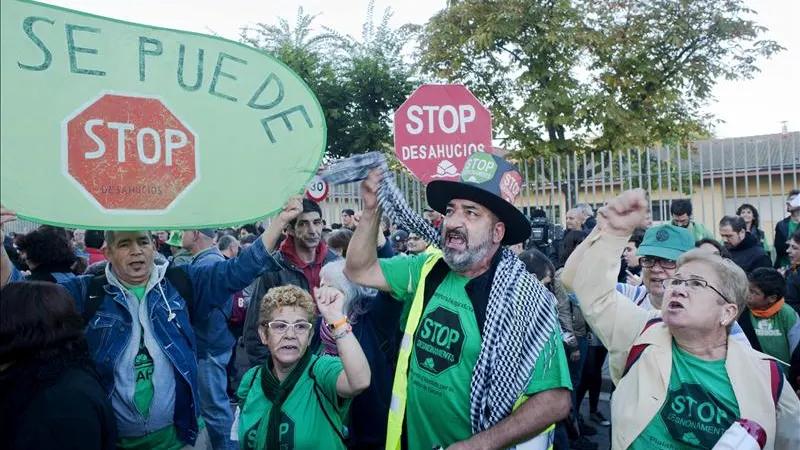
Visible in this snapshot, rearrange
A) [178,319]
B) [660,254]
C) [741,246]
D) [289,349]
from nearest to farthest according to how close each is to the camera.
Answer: [289,349] < [178,319] < [660,254] < [741,246]

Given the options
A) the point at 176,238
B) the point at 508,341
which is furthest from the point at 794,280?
the point at 176,238

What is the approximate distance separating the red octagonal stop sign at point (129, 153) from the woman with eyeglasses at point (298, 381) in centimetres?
69

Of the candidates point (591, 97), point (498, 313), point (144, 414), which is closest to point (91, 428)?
point (144, 414)

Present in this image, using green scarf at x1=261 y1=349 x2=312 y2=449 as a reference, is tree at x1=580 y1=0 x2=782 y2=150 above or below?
above

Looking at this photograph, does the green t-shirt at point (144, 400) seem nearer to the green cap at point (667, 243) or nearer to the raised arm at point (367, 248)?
the raised arm at point (367, 248)

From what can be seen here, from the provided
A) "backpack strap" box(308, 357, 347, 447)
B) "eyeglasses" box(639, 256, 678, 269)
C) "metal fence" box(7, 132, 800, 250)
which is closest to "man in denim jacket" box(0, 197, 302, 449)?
"backpack strap" box(308, 357, 347, 447)

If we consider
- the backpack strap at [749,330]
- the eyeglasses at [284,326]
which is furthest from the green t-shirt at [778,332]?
the eyeglasses at [284,326]

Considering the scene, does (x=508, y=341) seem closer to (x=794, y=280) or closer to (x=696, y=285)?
(x=696, y=285)

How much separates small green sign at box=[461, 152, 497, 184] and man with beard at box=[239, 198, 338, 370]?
81.1 inches

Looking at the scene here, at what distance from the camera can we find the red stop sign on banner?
690 centimetres

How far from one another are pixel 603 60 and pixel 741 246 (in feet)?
28.8

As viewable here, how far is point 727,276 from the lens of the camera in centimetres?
264

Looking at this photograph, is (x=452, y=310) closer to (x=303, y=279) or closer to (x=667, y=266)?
(x=667, y=266)

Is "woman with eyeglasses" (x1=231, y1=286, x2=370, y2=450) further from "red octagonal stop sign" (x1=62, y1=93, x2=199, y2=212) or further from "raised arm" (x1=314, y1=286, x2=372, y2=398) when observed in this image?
"red octagonal stop sign" (x1=62, y1=93, x2=199, y2=212)
